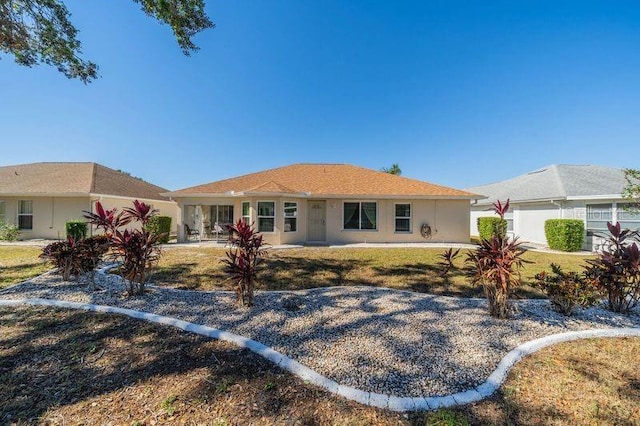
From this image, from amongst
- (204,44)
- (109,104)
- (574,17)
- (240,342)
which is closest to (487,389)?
(240,342)

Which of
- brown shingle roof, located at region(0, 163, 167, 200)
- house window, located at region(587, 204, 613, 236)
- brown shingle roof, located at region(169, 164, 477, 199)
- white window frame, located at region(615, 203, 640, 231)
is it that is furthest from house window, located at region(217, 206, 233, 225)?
white window frame, located at region(615, 203, 640, 231)

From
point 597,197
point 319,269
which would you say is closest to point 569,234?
point 597,197

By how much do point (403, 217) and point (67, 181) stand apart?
68.7 feet

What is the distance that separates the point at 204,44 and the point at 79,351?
10097mm

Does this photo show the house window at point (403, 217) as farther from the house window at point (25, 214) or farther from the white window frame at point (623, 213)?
the house window at point (25, 214)

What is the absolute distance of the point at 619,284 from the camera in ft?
17.1

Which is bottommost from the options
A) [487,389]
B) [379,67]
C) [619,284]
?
[487,389]

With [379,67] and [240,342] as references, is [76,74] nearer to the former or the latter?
[240,342]

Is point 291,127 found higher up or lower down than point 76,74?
higher up

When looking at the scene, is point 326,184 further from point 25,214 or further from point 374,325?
point 25,214

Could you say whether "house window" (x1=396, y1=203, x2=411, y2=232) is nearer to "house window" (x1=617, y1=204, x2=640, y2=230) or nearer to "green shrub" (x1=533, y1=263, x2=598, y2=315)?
"house window" (x1=617, y1=204, x2=640, y2=230)

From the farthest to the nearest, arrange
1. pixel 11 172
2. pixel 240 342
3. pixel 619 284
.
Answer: pixel 11 172
pixel 619 284
pixel 240 342

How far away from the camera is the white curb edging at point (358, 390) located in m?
2.73

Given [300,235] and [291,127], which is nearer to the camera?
[300,235]
